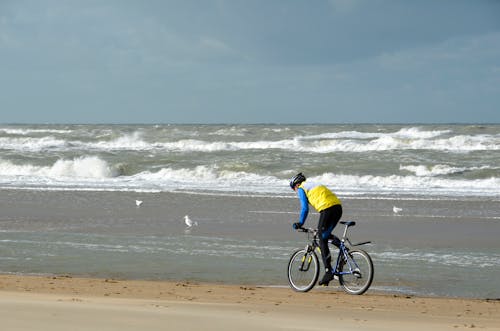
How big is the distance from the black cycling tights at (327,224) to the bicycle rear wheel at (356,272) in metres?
0.21

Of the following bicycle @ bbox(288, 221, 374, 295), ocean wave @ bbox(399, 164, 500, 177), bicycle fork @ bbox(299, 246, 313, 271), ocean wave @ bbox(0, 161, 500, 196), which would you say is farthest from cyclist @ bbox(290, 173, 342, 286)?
ocean wave @ bbox(399, 164, 500, 177)

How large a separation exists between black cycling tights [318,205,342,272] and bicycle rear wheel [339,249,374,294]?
0.21 m

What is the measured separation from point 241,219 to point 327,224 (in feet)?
23.4

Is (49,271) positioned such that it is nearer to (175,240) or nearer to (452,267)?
(175,240)

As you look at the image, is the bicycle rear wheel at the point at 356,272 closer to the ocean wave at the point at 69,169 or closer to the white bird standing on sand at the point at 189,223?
the white bird standing on sand at the point at 189,223

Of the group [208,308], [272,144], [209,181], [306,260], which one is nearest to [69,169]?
[209,181]

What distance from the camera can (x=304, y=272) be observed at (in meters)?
9.39

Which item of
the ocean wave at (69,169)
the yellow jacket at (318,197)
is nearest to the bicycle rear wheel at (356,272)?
the yellow jacket at (318,197)

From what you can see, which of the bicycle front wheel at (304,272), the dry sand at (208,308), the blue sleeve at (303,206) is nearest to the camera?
the dry sand at (208,308)

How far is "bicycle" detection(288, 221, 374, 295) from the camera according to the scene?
352 inches

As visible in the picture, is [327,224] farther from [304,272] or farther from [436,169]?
[436,169]

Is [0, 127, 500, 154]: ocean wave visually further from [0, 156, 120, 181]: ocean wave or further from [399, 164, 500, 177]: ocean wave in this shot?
[0, 156, 120, 181]: ocean wave

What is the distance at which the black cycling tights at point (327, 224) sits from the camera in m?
9.00

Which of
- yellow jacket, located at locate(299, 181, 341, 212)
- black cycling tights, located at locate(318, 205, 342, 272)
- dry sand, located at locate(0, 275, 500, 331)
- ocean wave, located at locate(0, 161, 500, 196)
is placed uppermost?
ocean wave, located at locate(0, 161, 500, 196)
